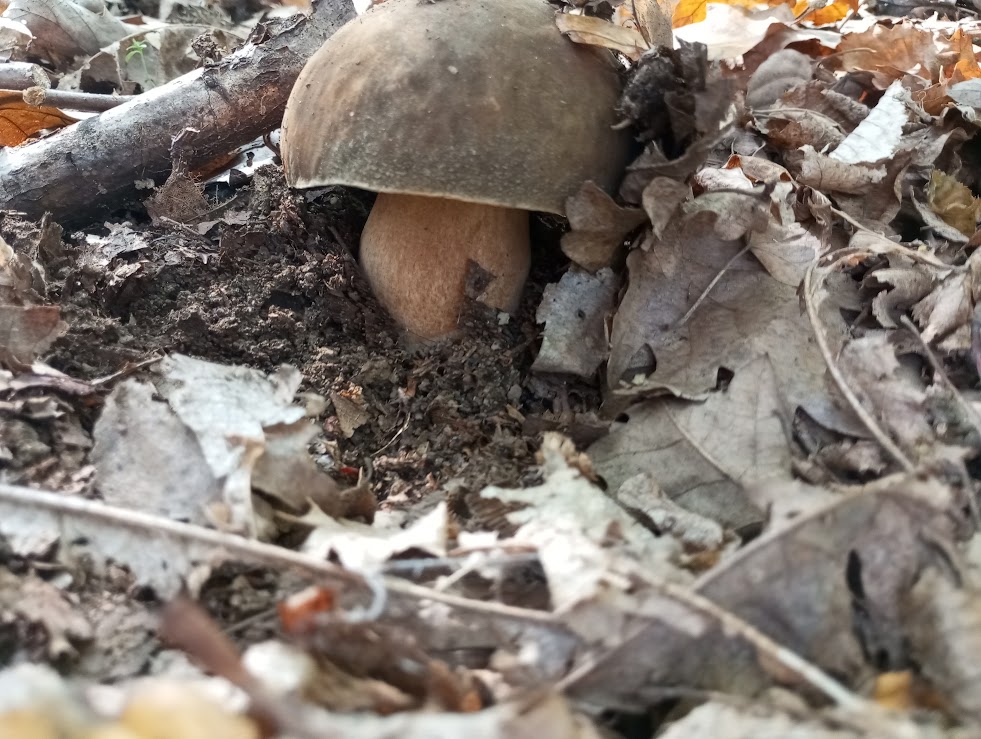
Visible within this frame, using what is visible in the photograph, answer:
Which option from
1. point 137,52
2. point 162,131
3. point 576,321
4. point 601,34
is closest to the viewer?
point 601,34

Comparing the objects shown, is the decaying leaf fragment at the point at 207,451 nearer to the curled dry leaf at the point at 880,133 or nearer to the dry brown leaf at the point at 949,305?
the dry brown leaf at the point at 949,305

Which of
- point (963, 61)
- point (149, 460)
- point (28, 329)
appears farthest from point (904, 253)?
point (28, 329)

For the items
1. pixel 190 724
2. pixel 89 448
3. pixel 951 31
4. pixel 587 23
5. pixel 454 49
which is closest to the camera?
pixel 190 724

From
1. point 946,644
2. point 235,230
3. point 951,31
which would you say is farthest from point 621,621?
point 951,31

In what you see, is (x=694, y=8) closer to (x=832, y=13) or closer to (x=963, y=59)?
(x=832, y=13)

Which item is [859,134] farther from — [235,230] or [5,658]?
[5,658]

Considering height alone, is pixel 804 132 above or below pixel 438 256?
above

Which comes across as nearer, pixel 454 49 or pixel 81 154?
pixel 454 49
